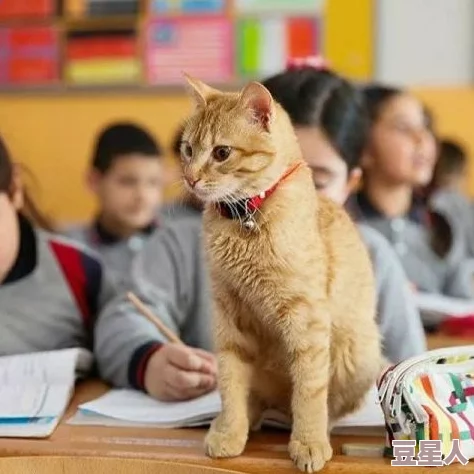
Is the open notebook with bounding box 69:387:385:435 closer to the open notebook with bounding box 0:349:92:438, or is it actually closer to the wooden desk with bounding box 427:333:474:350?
the open notebook with bounding box 0:349:92:438

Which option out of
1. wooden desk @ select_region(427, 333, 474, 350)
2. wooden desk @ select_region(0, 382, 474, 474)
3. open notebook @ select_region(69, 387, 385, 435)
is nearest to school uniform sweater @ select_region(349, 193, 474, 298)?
wooden desk @ select_region(427, 333, 474, 350)

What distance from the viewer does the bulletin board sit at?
3002 mm

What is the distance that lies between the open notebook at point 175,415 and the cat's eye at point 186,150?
1.01ft

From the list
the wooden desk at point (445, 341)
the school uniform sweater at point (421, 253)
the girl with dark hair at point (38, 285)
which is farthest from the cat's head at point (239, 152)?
the school uniform sweater at point (421, 253)

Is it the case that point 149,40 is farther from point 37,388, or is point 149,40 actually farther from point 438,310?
point 37,388

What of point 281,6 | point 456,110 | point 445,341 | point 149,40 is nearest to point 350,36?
point 281,6

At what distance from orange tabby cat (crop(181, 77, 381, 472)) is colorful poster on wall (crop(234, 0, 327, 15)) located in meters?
2.15

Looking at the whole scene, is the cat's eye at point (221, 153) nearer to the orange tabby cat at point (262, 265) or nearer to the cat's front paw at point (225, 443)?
the orange tabby cat at point (262, 265)

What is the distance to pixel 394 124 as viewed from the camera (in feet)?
7.02

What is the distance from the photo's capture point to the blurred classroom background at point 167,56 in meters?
2.91

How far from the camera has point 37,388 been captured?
42.3 inches

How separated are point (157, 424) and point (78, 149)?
2.33 meters

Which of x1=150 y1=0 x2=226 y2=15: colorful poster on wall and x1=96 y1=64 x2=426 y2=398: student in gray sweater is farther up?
x1=150 y1=0 x2=226 y2=15: colorful poster on wall

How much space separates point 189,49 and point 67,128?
1.86ft
